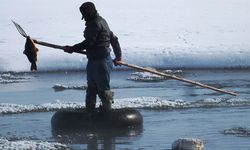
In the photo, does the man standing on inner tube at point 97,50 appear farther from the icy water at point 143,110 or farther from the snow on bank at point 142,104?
the snow on bank at point 142,104

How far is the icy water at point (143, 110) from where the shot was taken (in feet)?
34.7

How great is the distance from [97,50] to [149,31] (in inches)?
786

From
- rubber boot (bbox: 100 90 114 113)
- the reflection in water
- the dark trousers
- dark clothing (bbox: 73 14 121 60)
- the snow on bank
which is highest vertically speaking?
dark clothing (bbox: 73 14 121 60)

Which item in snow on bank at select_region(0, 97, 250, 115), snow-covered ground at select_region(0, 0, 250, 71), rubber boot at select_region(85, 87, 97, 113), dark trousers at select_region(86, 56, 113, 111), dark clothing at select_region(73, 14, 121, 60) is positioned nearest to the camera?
dark clothing at select_region(73, 14, 121, 60)

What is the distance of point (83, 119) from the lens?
38.6 feet

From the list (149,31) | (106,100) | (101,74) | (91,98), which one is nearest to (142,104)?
(91,98)

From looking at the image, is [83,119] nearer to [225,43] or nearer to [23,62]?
[23,62]

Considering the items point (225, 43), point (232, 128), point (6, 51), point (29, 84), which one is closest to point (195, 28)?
point (225, 43)

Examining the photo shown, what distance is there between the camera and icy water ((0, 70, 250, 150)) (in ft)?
34.7

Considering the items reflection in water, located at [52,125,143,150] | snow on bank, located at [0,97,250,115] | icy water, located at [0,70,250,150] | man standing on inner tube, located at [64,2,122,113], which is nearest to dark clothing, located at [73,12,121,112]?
man standing on inner tube, located at [64,2,122,113]

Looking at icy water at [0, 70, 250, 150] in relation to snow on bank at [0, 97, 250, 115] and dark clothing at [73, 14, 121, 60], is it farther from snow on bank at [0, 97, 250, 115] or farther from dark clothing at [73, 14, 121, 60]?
dark clothing at [73, 14, 121, 60]

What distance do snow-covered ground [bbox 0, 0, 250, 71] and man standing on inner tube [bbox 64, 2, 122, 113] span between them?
1162cm

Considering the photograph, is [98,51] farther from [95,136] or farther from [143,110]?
[143,110]

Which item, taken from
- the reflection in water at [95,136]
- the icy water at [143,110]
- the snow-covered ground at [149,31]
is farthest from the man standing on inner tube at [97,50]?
the snow-covered ground at [149,31]
